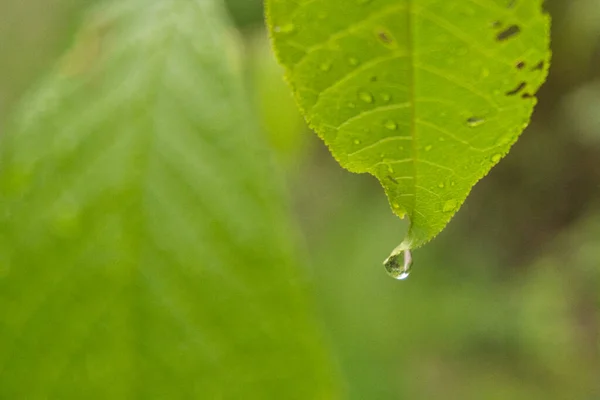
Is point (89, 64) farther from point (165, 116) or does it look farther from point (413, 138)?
point (413, 138)

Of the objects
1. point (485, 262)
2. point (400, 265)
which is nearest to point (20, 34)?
point (400, 265)

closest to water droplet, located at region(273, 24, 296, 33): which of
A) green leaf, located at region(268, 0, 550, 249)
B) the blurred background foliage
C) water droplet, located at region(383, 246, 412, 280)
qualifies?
green leaf, located at region(268, 0, 550, 249)

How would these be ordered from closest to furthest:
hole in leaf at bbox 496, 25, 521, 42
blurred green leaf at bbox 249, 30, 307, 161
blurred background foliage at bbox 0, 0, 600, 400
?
hole in leaf at bbox 496, 25, 521, 42
blurred green leaf at bbox 249, 30, 307, 161
blurred background foliage at bbox 0, 0, 600, 400

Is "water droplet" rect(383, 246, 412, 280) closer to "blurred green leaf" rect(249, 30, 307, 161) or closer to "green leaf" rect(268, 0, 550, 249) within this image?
"green leaf" rect(268, 0, 550, 249)

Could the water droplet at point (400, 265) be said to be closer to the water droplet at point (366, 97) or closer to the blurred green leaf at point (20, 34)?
the water droplet at point (366, 97)

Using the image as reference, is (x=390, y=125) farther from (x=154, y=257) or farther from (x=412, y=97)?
(x=154, y=257)

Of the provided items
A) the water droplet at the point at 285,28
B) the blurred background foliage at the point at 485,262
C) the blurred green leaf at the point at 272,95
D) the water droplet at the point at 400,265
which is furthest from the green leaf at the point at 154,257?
the blurred background foliage at the point at 485,262

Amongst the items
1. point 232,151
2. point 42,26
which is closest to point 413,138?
point 232,151
